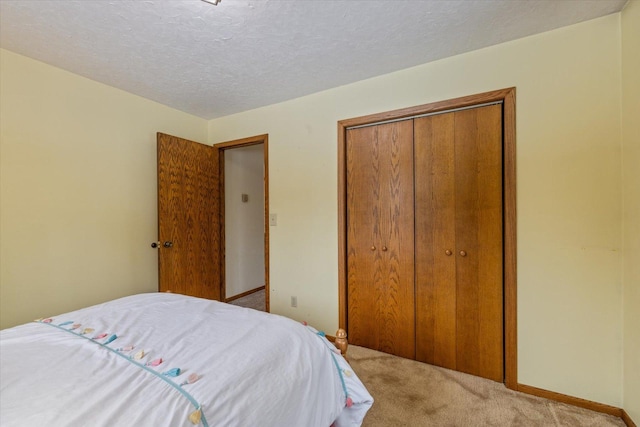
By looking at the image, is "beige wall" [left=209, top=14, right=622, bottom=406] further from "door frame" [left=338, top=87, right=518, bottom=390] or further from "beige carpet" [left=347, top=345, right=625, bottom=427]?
"beige carpet" [left=347, top=345, right=625, bottom=427]

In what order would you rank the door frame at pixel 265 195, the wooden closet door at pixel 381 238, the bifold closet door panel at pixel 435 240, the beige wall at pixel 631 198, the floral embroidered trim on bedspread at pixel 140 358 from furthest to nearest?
the door frame at pixel 265 195 < the wooden closet door at pixel 381 238 < the bifold closet door panel at pixel 435 240 < the beige wall at pixel 631 198 < the floral embroidered trim on bedspread at pixel 140 358

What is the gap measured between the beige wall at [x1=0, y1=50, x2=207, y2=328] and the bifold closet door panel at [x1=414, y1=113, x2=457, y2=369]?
2599mm

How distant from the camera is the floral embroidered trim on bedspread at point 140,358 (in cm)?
74

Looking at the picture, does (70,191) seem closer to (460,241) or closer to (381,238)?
(381,238)

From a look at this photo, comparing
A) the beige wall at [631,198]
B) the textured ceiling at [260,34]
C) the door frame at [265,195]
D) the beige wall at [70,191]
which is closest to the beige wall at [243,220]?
the door frame at [265,195]

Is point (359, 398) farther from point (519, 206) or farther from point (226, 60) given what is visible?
point (226, 60)

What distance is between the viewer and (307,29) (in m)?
1.69

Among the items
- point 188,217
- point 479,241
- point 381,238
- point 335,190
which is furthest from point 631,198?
point 188,217

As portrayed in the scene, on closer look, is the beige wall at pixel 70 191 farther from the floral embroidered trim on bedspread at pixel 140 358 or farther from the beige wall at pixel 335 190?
the floral embroidered trim on bedspread at pixel 140 358

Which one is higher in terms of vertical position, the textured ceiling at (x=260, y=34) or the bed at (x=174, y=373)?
the textured ceiling at (x=260, y=34)

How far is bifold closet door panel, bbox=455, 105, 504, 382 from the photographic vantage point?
1913 millimetres

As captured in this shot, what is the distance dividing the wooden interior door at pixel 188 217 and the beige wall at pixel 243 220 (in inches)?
11.9

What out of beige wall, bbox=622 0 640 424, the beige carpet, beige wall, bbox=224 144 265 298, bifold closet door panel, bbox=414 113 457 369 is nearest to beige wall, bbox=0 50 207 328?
beige wall, bbox=224 144 265 298

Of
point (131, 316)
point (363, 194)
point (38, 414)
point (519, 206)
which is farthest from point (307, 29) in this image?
point (38, 414)
